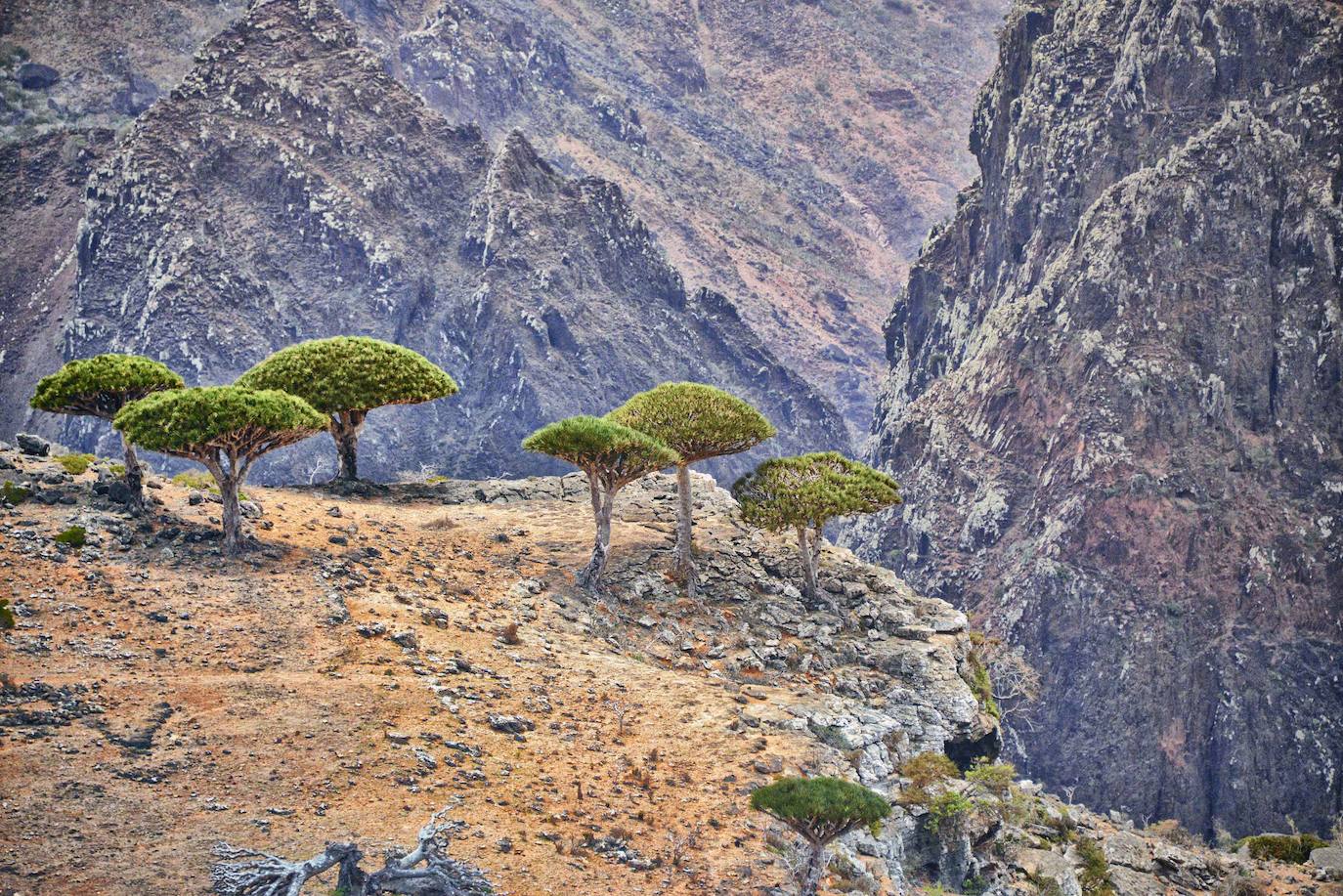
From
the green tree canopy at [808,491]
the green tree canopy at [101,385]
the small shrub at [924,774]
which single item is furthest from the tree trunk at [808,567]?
the green tree canopy at [101,385]

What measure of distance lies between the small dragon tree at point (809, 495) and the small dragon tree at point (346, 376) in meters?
12.3

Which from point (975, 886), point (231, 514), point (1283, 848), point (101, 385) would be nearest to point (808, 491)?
point (975, 886)

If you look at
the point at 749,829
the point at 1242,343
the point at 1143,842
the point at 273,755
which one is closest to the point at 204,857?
the point at 273,755

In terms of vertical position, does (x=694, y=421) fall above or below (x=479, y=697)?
above

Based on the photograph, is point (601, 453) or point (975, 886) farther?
point (601, 453)

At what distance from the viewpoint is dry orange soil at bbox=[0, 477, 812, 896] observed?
31.9 meters

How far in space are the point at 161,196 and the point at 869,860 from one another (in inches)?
6888

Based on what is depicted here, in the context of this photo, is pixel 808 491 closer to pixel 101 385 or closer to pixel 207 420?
pixel 207 420

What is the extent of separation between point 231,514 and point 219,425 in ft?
10.8

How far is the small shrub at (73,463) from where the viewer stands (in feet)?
163

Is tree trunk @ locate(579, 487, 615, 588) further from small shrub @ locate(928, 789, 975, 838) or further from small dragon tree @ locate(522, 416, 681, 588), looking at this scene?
small shrub @ locate(928, 789, 975, 838)

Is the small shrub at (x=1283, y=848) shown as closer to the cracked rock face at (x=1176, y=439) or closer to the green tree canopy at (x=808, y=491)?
the green tree canopy at (x=808, y=491)

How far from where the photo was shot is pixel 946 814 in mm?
43781

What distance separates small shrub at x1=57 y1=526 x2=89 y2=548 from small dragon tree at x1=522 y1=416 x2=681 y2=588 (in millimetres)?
14161
